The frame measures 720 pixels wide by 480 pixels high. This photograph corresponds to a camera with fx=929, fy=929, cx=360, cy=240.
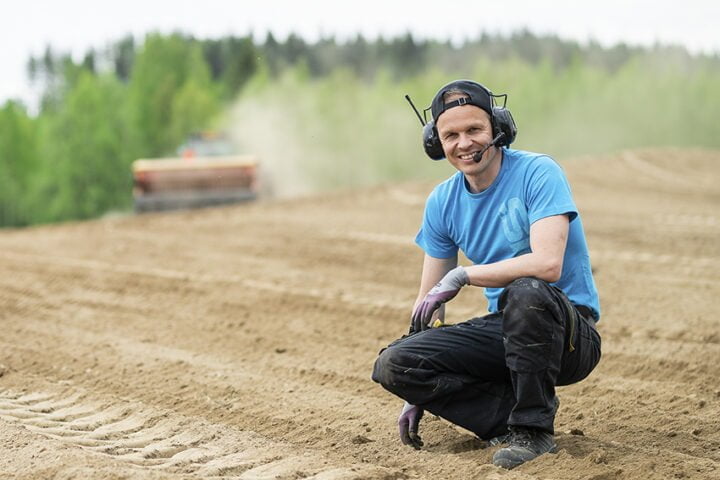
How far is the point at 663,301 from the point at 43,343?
523 cm

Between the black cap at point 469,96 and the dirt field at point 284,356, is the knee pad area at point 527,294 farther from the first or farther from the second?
the black cap at point 469,96

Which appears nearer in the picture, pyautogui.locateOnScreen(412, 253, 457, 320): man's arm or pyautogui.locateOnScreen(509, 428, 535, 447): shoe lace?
pyautogui.locateOnScreen(509, 428, 535, 447): shoe lace

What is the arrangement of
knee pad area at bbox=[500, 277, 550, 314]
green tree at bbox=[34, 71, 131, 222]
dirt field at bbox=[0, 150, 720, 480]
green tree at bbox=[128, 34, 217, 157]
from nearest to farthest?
knee pad area at bbox=[500, 277, 550, 314] < dirt field at bbox=[0, 150, 720, 480] < green tree at bbox=[34, 71, 131, 222] < green tree at bbox=[128, 34, 217, 157]

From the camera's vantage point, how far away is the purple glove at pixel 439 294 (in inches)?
159

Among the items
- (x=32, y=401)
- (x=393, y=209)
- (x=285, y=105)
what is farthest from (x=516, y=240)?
(x=285, y=105)

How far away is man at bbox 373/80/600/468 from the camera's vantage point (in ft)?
12.8

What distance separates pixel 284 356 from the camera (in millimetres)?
6617

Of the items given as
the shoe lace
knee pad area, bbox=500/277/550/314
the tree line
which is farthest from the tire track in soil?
the tree line

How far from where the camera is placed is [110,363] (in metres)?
6.40

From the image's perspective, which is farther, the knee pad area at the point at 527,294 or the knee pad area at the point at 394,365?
the knee pad area at the point at 394,365

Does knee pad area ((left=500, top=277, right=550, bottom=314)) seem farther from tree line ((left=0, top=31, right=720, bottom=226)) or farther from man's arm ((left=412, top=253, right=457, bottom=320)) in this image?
tree line ((left=0, top=31, right=720, bottom=226))

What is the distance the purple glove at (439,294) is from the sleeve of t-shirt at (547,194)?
39 cm

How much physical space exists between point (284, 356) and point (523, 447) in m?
2.93

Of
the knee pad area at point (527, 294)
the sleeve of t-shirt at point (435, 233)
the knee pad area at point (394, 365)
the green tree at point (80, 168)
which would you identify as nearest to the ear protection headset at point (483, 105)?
the sleeve of t-shirt at point (435, 233)
